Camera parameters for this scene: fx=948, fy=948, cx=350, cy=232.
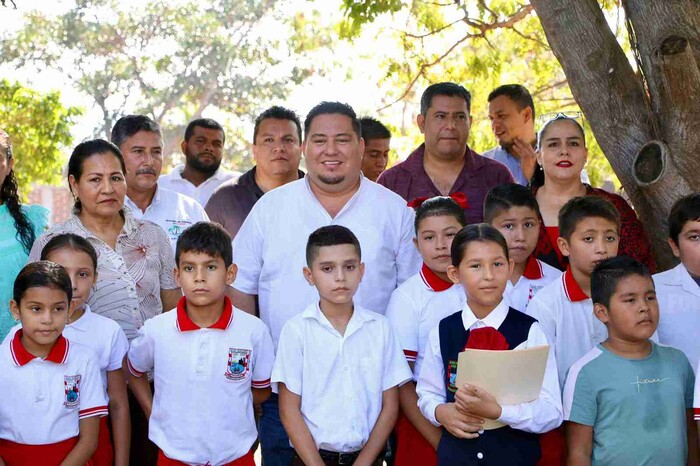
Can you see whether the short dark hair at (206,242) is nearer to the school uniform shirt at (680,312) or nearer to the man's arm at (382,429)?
the man's arm at (382,429)

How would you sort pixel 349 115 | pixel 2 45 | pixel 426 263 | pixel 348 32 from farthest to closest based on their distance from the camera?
pixel 2 45
pixel 348 32
pixel 349 115
pixel 426 263

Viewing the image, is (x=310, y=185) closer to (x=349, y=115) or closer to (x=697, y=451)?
(x=349, y=115)

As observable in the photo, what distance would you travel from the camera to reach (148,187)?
5.64 meters

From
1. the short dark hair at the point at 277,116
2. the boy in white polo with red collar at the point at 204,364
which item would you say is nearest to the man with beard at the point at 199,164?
the short dark hair at the point at 277,116

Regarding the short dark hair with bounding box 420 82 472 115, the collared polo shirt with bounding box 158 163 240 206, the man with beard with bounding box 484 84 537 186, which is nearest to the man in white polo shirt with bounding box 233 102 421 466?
the short dark hair with bounding box 420 82 472 115

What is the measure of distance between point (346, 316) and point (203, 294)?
0.66 meters

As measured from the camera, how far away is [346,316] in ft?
14.1

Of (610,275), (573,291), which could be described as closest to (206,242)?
(573,291)

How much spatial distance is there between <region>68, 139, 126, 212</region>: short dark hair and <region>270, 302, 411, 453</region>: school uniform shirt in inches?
53.0

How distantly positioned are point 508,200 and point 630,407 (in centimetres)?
125

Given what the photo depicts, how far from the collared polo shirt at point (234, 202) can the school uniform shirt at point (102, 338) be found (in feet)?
5.29

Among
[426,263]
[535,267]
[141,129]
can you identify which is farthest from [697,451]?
[141,129]

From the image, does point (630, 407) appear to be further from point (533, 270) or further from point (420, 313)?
point (420, 313)

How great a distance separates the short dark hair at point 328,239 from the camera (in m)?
4.30
